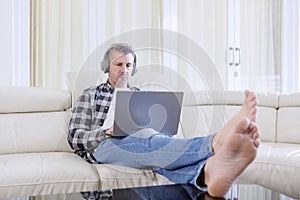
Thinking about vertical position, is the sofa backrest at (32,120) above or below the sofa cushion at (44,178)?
above

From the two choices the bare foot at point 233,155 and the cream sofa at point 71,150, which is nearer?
the bare foot at point 233,155

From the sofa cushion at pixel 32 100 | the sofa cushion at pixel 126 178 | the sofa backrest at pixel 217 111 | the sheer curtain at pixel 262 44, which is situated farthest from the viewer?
the sheer curtain at pixel 262 44

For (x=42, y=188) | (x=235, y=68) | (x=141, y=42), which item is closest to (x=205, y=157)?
(x=42, y=188)

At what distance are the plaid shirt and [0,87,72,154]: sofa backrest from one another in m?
0.19

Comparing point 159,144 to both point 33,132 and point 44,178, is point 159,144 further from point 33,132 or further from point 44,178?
point 33,132

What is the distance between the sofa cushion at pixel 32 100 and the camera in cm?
219

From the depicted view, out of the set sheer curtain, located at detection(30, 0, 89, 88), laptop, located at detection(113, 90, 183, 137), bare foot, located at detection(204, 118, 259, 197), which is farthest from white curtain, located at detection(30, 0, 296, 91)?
bare foot, located at detection(204, 118, 259, 197)

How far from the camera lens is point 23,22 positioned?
3.01m

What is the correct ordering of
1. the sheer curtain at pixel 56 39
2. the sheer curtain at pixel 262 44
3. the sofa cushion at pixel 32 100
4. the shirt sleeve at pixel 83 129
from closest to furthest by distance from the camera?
the shirt sleeve at pixel 83 129 < the sofa cushion at pixel 32 100 < the sheer curtain at pixel 56 39 < the sheer curtain at pixel 262 44

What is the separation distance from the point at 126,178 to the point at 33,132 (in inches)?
30.0

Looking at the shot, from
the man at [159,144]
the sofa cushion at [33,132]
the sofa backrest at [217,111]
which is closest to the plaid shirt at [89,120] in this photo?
the man at [159,144]

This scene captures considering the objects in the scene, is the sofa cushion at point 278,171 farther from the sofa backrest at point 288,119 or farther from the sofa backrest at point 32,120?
the sofa backrest at point 32,120

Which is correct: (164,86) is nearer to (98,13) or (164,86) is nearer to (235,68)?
(98,13)

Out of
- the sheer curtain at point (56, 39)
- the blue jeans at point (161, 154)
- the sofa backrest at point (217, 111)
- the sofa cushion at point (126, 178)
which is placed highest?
the sheer curtain at point (56, 39)
